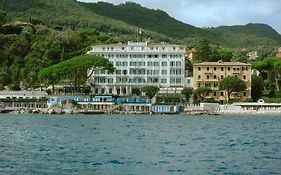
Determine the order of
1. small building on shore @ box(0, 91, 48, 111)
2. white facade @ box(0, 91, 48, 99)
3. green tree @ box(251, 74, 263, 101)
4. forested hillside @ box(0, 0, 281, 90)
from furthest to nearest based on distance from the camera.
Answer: forested hillside @ box(0, 0, 281, 90)
green tree @ box(251, 74, 263, 101)
white facade @ box(0, 91, 48, 99)
small building on shore @ box(0, 91, 48, 111)

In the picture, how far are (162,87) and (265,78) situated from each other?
1987 cm

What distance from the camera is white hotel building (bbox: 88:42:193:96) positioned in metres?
104

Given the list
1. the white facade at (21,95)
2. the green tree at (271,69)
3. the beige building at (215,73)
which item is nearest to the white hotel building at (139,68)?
Answer: the beige building at (215,73)

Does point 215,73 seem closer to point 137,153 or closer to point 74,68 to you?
point 74,68

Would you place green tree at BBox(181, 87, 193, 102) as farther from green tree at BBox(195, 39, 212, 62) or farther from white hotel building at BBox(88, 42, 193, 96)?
green tree at BBox(195, 39, 212, 62)

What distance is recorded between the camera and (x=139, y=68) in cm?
10475

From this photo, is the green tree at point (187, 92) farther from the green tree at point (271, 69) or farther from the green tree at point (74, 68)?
the green tree at point (271, 69)

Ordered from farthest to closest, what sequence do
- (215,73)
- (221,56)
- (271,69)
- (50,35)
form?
1. (50,35)
2. (221,56)
3. (271,69)
4. (215,73)

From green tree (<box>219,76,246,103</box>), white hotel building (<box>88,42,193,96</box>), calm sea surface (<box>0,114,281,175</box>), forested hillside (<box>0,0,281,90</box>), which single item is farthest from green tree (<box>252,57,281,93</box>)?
calm sea surface (<box>0,114,281,175</box>)

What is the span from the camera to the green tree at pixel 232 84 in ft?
313

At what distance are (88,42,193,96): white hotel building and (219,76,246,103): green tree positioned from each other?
8.96 m

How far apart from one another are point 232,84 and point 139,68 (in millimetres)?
17175

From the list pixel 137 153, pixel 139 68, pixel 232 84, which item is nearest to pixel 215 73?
pixel 232 84

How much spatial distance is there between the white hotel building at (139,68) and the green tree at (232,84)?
896 centimetres
